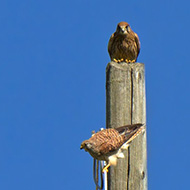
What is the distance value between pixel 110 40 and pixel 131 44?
272mm

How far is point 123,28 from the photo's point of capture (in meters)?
6.39

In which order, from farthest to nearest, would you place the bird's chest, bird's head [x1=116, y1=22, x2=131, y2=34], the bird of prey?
1. bird's head [x1=116, y1=22, x2=131, y2=34]
2. the bird's chest
3. the bird of prey

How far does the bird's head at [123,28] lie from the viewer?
624 centimetres

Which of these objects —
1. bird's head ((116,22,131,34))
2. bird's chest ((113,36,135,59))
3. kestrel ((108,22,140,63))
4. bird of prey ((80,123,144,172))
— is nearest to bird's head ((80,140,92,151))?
bird of prey ((80,123,144,172))

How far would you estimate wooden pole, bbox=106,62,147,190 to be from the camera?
11.1ft

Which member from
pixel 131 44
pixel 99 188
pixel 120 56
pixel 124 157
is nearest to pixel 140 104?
pixel 124 157

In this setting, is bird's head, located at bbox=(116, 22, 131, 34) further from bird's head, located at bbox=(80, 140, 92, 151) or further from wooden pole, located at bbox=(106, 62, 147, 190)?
bird's head, located at bbox=(80, 140, 92, 151)

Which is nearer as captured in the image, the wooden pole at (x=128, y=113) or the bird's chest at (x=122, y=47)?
the wooden pole at (x=128, y=113)

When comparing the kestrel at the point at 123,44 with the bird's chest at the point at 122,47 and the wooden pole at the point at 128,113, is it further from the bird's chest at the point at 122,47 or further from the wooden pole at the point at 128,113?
the wooden pole at the point at 128,113

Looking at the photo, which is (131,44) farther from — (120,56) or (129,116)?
(129,116)

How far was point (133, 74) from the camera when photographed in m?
3.50

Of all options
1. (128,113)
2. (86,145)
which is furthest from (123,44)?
(86,145)

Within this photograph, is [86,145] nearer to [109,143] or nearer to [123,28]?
[109,143]

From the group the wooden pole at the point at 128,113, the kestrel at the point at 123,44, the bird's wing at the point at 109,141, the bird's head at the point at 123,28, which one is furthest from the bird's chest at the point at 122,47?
the bird's wing at the point at 109,141
